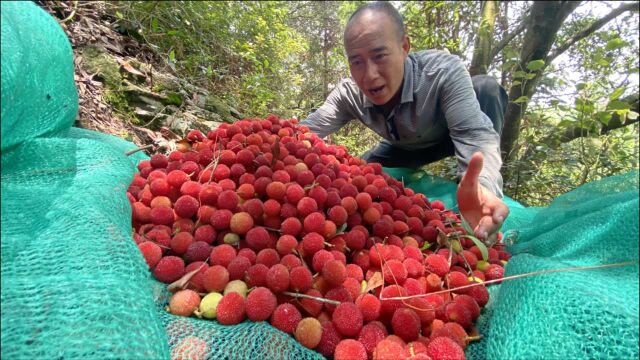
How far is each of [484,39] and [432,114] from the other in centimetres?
157

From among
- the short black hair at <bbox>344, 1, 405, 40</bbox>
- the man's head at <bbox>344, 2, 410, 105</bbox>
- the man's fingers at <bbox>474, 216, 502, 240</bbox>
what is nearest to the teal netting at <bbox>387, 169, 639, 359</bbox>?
the man's fingers at <bbox>474, 216, 502, 240</bbox>

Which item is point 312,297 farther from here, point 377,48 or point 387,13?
point 387,13

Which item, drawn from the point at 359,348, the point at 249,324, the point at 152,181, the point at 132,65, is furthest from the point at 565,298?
the point at 132,65

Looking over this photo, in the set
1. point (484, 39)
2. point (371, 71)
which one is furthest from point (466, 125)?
point (484, 39)

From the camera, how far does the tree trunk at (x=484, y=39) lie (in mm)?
2852

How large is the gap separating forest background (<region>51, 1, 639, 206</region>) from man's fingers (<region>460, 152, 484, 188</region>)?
3.34ft

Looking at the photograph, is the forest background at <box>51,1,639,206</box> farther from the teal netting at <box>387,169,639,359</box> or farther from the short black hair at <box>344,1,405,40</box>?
the teal netting at <box>387,169,639,359</box>

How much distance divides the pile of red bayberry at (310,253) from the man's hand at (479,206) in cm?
A: 5

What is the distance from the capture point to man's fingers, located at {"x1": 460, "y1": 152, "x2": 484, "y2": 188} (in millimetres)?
1014

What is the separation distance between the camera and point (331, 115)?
94.7 inches

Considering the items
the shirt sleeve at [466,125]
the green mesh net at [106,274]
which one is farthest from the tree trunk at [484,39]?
the green mesh net at [106,274]

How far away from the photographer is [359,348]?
67cm

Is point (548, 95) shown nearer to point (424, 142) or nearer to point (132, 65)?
point (424, 142)

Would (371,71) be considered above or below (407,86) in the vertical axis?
above
